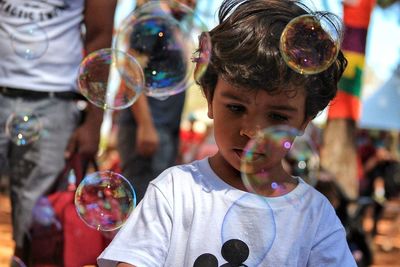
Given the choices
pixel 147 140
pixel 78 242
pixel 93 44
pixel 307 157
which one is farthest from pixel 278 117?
pixel 307 157

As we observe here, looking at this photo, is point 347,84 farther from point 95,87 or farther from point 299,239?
point 299,239

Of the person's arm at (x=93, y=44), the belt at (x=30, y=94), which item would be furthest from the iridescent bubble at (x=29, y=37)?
the person's arm at (x=93, y=44)

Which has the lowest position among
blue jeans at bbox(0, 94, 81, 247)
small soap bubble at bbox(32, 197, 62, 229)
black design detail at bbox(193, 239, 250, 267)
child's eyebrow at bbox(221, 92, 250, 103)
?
small soap bubble at bbox(32, 197, 62, 229)

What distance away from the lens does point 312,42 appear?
238 cm

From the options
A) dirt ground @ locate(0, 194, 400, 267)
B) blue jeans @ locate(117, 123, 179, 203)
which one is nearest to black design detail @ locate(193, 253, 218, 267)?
blue jeans @ locate(117, 123, 179, 203)

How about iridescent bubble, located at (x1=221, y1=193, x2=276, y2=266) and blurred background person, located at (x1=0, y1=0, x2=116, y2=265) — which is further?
blurred background person, located at (x1=0, y1=0, x2=116, y2=265)

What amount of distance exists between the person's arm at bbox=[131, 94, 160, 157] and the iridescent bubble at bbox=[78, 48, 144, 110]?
1.11 ft

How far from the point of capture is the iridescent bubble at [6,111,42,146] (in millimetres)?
2758

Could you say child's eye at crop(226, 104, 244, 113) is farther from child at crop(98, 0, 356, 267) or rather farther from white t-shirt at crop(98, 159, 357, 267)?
white t-shirt at crop(98, 159, 357, 267)

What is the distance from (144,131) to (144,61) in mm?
452

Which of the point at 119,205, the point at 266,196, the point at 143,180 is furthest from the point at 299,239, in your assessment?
the point at 143,180

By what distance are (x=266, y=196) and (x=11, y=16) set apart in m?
1.37

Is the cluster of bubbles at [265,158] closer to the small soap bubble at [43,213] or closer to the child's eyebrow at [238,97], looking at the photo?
the child's eyebrow at [238,97]

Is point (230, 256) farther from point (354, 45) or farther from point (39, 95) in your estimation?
point (354, 45)
